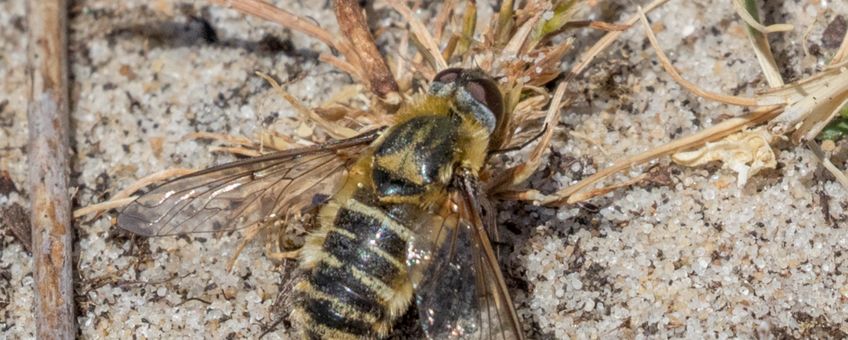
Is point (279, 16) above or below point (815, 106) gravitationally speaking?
above

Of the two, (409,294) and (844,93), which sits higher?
(844,93)

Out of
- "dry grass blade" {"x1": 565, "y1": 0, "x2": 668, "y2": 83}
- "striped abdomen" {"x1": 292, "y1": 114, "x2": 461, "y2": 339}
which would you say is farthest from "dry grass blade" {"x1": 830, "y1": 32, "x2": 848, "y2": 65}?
"striped abdomen" {"x1": 292, "y1": 114, "x2": 461, "y2": 339}

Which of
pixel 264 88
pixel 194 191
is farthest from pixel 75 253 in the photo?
pixel 264 88

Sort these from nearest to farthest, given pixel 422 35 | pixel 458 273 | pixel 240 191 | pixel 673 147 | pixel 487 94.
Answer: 1. pixel 458 273
2. pixel 487 94
3. pixel 240 191
4. pixel 673 147
5. pixel 422 35

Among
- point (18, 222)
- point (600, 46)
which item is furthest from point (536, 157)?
point (18, 222)

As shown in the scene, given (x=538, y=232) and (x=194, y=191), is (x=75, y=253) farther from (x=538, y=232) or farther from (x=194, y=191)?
(x=538, y=232)

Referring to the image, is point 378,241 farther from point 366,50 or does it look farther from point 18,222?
point 18,222

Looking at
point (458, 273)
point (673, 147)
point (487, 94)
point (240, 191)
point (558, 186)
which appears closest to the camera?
point (458, 273)

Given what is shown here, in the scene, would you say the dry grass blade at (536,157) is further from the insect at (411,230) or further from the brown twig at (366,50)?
the brown twig at (366,50)
